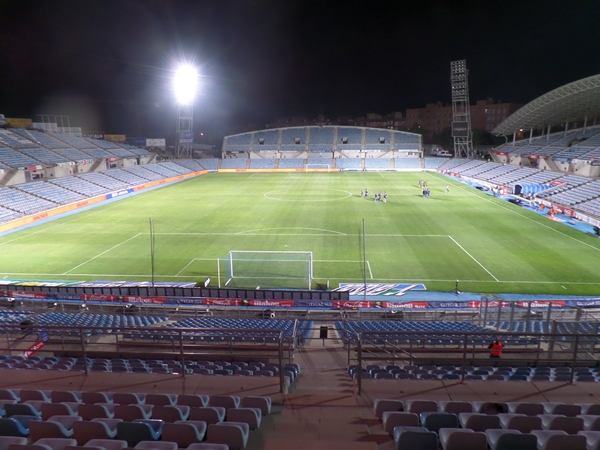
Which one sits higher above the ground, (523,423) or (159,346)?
(523,423)

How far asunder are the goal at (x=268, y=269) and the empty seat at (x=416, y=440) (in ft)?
50.7

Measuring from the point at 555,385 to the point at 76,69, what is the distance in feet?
237

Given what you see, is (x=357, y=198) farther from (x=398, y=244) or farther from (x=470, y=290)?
(x=470, y=290)

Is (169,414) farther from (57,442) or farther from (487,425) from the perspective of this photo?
(487,425)

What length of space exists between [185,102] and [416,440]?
78.8m

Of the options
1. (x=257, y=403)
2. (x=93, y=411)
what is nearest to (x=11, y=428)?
(x=93, y=411)

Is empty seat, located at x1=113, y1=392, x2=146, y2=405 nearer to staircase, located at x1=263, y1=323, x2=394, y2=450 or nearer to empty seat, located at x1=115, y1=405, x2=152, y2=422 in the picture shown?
empty seat, located at x1=115, y1=405, x2=152, y2=422

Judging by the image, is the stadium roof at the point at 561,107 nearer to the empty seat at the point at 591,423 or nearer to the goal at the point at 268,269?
the goal at the point at 268,269

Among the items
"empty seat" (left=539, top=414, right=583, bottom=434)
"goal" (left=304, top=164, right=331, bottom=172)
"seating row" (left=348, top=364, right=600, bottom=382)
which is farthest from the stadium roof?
"empty seat" (left=539, top=414, right=583, bottom=434)

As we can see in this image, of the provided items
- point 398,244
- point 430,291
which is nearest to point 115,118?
point 398,244

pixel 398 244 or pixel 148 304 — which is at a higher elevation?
pixel 398 244

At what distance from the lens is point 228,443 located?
430 centimetres

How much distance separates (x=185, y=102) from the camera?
246 ft

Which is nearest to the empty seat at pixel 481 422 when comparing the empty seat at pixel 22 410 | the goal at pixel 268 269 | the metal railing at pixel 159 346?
the metal railing at pixel 159 346
